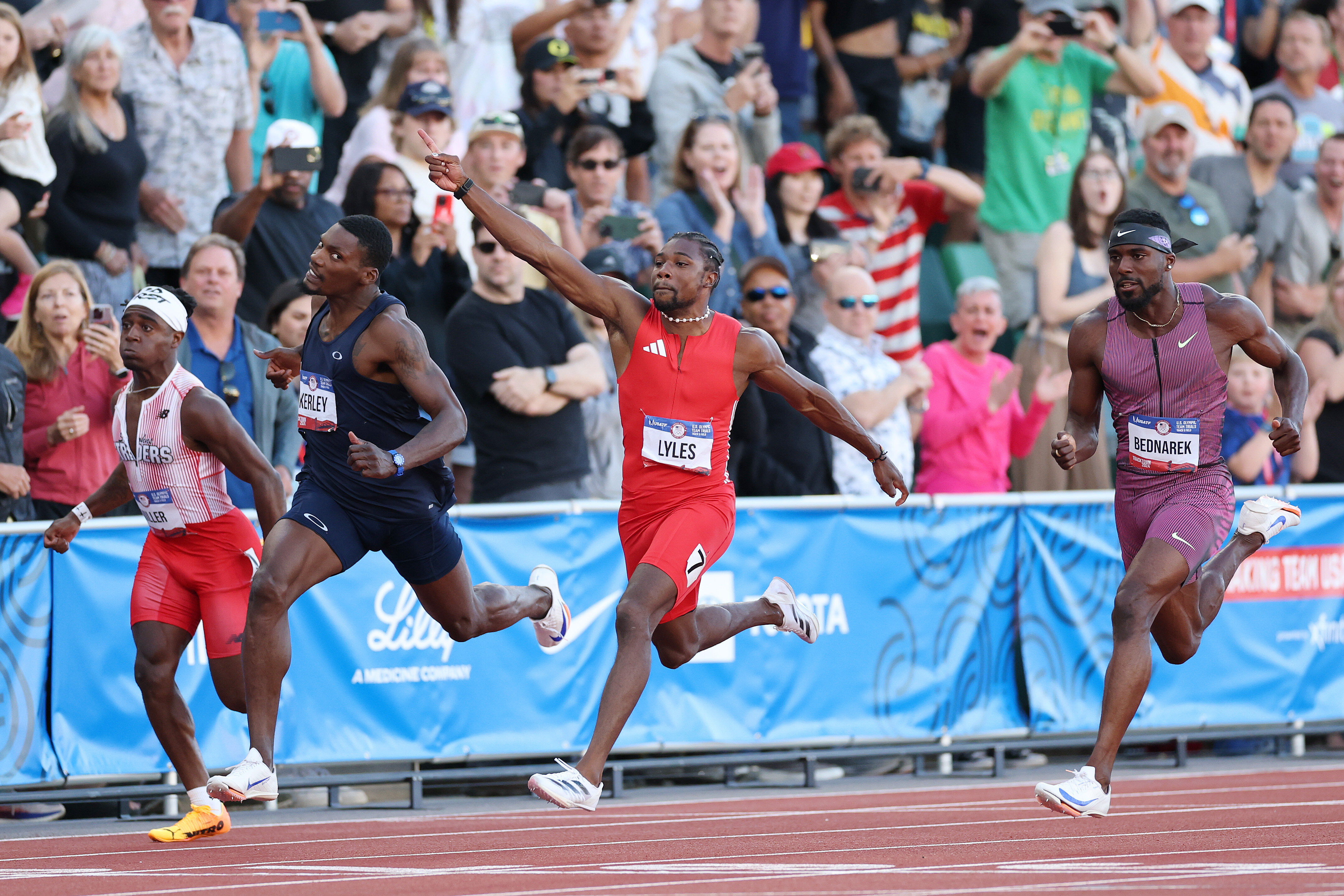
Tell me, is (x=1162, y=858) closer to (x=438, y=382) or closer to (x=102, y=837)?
(x=438, y=382)

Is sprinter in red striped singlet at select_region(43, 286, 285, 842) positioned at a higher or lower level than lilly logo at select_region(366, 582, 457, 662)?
higher

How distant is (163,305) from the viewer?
8.75 m

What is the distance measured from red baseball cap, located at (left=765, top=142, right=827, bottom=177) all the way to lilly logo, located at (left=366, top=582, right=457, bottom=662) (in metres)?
4.79

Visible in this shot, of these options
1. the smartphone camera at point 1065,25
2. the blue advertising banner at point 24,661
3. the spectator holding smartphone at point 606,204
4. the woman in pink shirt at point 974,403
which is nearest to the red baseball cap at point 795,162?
the spectator holding smartphone at point 606,204

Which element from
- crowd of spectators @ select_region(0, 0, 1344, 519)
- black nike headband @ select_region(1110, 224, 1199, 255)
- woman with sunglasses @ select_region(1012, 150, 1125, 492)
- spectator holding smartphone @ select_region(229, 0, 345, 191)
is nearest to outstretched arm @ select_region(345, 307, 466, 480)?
crowd of spectators @ select_region(0, 0, 1344, 519)

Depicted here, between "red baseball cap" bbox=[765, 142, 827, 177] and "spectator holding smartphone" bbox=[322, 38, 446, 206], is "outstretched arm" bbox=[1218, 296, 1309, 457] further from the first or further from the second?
"spectator holding smartphone" bbox=[322, 38, 446, 206]

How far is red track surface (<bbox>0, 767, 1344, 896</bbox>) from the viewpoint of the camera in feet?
21.4

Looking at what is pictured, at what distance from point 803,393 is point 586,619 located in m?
2.88

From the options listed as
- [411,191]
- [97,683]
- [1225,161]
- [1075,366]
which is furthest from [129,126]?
[1225,161]

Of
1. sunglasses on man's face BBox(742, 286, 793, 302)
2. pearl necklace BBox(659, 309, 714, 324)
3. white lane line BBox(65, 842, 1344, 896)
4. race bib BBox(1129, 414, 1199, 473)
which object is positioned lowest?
white lane line BBox(65, 842, 1344, 896)

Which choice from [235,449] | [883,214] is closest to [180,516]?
[235,449]

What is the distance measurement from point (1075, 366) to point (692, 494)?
2045mm

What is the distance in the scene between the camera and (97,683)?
9.80 metres

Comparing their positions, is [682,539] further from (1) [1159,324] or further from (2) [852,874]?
(1) [1159,324]
